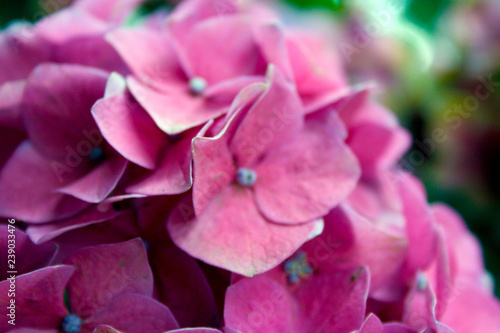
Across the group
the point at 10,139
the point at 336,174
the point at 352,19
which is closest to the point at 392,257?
the point at 336,174

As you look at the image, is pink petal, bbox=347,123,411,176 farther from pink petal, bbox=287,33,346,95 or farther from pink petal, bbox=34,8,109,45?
pink petal, bbox=34,8,109,45

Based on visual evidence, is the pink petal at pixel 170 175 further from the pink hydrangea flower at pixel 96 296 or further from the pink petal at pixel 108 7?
the pink petal at pixel 108 7

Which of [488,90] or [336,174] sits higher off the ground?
[336,174]

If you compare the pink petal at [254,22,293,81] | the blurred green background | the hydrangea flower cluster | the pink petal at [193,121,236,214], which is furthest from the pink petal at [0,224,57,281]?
the blurred green background

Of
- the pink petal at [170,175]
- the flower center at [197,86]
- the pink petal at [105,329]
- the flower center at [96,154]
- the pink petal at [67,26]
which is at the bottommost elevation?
the pink petal at [105,329]

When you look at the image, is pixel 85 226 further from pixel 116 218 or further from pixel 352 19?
pixel 352 19

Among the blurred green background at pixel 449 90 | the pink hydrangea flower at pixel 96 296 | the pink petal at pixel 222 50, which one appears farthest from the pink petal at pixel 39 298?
the blurred green background at pixel 449 90
